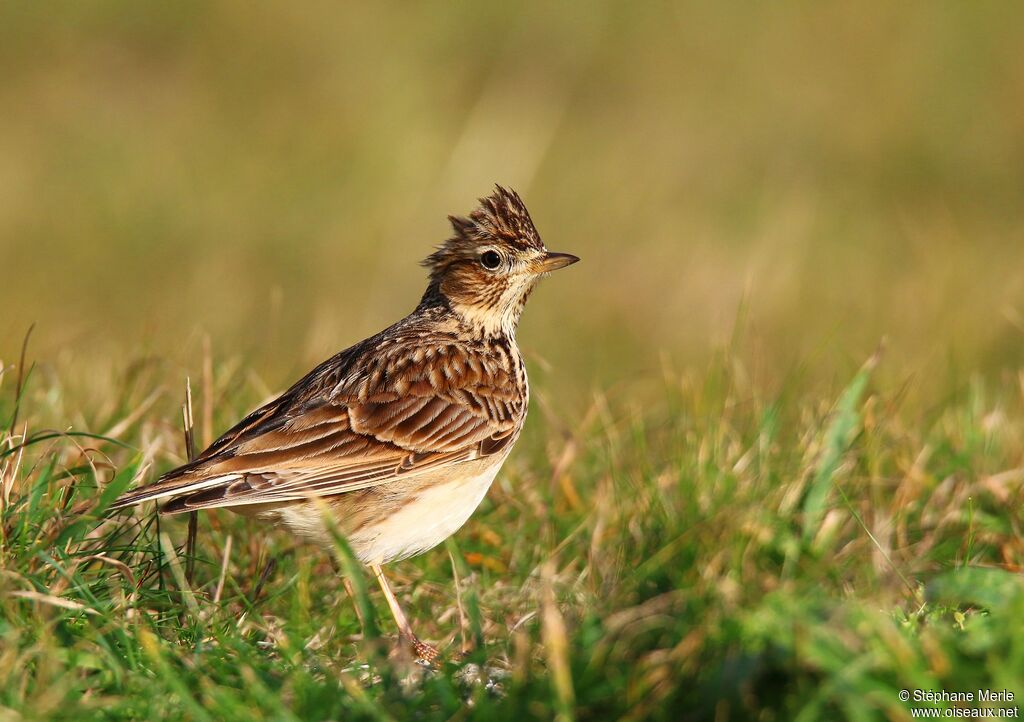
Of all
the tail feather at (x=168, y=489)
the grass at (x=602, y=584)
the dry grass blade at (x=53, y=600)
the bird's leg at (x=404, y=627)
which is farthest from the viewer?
the bird's leg at (x=404, y=627)

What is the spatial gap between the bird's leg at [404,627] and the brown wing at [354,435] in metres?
0.36

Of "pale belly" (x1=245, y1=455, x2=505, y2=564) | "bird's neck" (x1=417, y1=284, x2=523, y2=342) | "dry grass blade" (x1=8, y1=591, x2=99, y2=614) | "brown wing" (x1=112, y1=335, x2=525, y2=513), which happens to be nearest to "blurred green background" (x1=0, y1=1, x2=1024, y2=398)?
"bird's neck" (x1=417, y1=284, x2=523, y2=342)

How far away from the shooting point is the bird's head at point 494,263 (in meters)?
6.12

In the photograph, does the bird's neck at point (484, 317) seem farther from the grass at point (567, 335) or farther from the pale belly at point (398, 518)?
the pale belly at point (398, 518)

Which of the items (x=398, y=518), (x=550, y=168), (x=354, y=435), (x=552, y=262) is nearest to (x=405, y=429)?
(x=354, y=435)

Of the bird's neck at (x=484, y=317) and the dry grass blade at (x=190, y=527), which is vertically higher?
the bird's neck at (x=484, y=317)

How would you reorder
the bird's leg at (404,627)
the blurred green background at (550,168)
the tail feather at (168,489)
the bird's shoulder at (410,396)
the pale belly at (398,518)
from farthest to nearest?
the blurred green background at (550,168) < the bird's shoulder at (410,396) < the pale belly at (398,518) < the bird's leg at (404,627) < the tail feather at (168,489)

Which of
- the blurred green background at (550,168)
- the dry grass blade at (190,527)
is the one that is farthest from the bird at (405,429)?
the blurred green background at (550,168)

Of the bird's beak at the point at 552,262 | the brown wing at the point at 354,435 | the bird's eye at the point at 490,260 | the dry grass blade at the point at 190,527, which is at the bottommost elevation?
the dry grass blade at the point at 190,527

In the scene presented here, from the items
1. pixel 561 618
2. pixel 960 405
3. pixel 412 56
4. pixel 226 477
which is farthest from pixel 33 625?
pixel 412 56

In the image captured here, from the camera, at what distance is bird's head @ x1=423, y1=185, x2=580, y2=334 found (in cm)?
612

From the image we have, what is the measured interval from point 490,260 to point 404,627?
1.81 metres

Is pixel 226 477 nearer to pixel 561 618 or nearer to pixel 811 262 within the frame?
pixel 561 618

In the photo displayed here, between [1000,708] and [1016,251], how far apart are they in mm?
8994
